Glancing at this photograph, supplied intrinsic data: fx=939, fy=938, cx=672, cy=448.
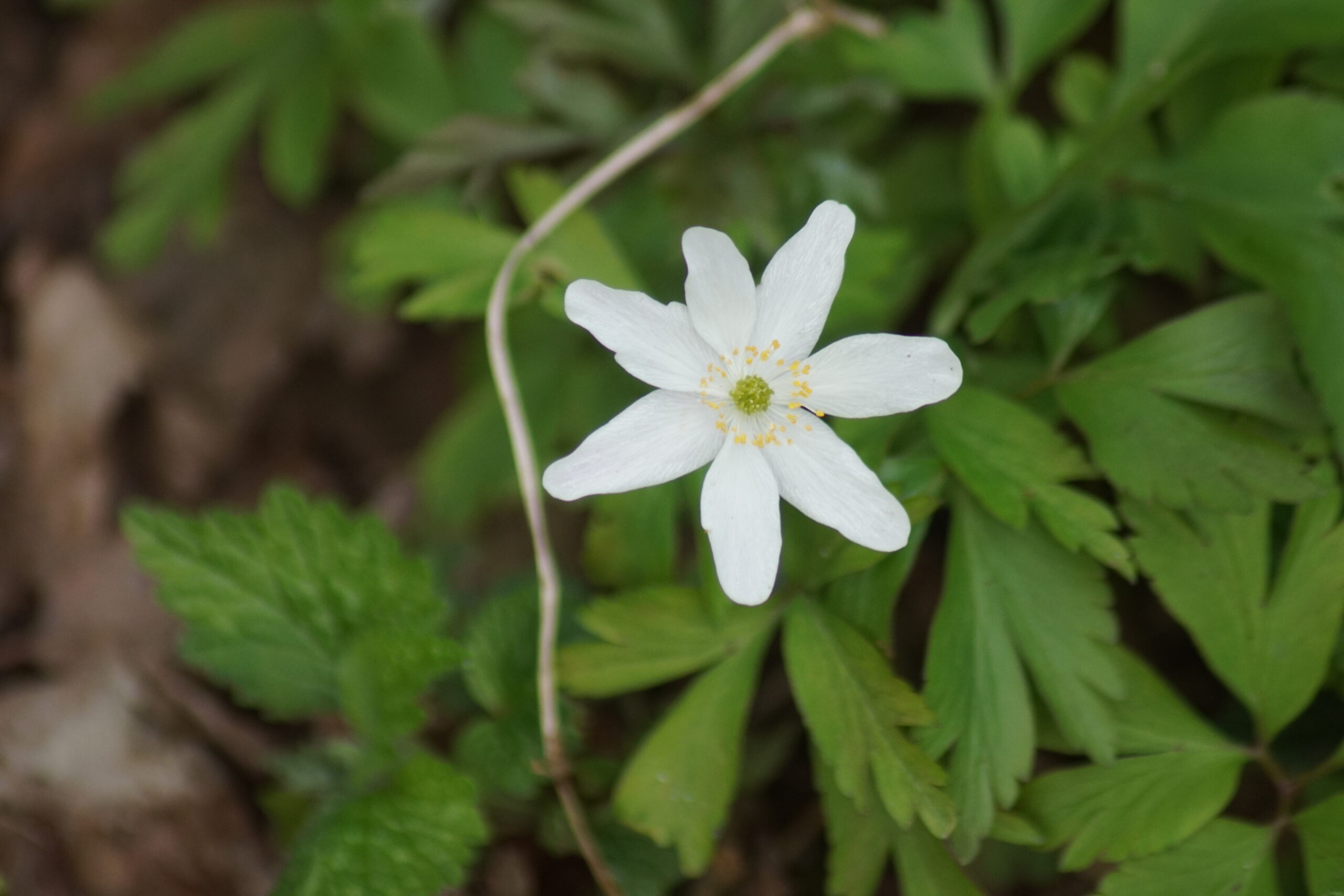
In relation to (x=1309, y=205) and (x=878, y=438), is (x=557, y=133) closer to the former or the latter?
(x=878, y=438)

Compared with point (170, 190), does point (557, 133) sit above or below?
below

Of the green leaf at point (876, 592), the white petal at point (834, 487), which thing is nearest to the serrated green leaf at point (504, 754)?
the green leaf at point (876, 592)

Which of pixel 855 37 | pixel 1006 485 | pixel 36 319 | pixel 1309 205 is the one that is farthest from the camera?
pixel 36 319

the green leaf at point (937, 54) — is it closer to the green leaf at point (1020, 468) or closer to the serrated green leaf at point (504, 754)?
the green leaf at point (1020, 468)

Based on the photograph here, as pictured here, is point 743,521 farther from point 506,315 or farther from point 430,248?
point 430,248

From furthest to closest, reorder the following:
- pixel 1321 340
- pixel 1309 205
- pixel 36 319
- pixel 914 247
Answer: pixel 36 319
pixel 914 247
pixel 1309 205
pixel 1321 340

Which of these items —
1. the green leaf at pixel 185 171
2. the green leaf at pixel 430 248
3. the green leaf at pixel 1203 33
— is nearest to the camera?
the green leaf at pixel 1203 33

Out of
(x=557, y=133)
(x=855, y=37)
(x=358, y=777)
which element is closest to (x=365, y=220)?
(x=557, y=133)
